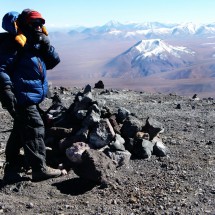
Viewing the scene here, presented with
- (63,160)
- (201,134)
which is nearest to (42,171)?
(63,160)

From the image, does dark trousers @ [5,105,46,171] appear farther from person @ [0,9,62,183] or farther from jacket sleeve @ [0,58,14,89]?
jacket sleeve @ [0,58,14,89]

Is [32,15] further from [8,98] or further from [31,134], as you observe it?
[31,134]

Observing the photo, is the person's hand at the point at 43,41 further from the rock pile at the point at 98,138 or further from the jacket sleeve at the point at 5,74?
the rock pile at the point at 98,138

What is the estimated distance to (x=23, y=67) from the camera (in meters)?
5.10

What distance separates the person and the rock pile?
2.17 ft

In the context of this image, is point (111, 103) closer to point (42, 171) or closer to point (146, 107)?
point (146, 107)

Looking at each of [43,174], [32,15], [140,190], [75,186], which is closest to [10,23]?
[32,15]

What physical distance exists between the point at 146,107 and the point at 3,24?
25.2 feet

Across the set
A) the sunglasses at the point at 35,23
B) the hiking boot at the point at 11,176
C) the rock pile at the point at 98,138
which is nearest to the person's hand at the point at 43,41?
the sunglasses at the point at 35,23

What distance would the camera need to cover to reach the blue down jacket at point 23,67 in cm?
490

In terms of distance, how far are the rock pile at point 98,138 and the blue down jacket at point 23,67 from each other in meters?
1.15

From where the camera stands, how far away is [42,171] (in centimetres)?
536

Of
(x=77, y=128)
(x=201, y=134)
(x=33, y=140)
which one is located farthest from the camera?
(x=201, y=134)

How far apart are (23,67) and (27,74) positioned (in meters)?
0.10
